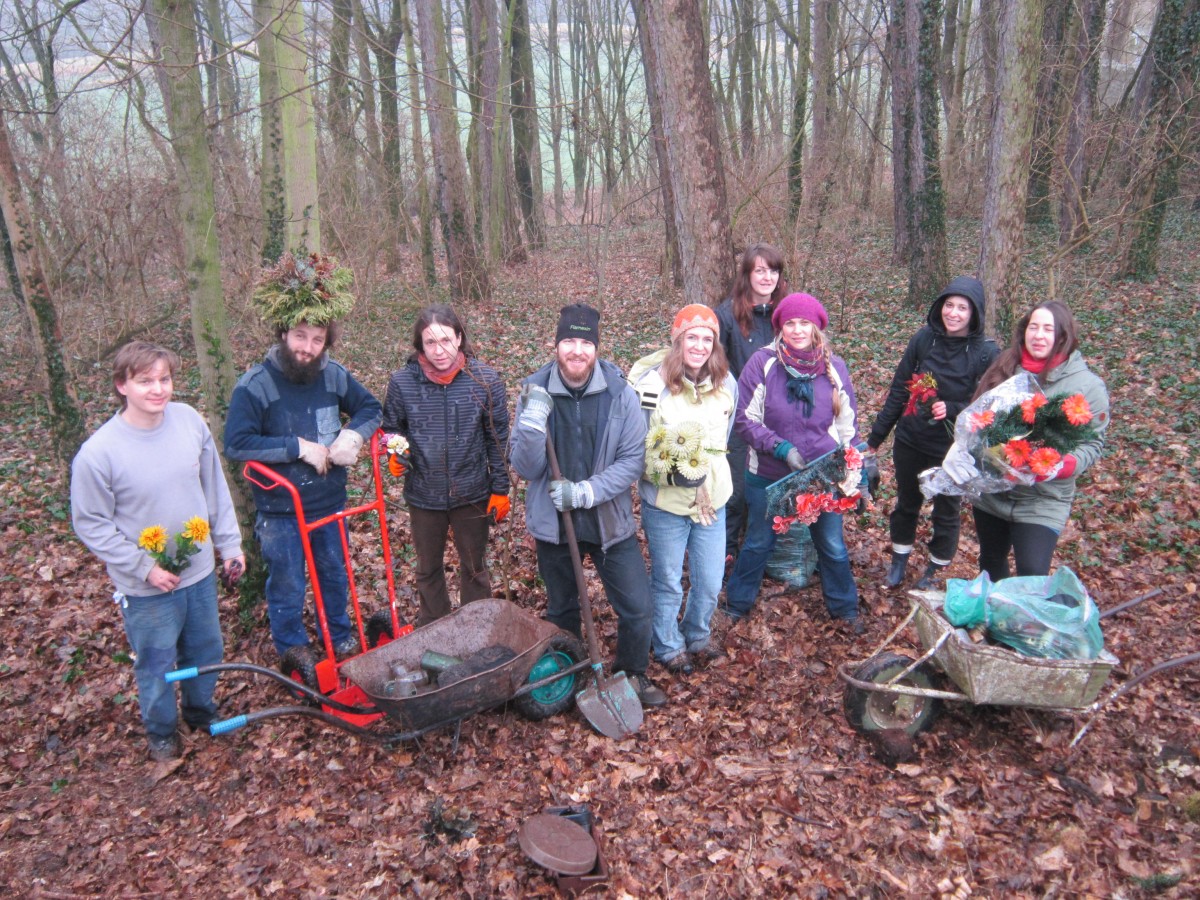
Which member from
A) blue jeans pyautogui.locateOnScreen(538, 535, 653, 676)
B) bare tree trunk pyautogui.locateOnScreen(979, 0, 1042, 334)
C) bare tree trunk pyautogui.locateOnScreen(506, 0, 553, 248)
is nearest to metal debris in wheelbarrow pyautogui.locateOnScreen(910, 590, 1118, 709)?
blue jeans pyautogui.locateOnScreen(538, 535, 653, 676)

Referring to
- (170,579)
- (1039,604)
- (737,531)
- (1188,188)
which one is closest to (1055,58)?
(1188,188)

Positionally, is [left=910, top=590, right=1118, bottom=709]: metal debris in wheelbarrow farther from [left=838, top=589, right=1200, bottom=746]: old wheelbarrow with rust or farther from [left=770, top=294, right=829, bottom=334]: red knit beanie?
[left=770, top=294, right=829, bottom=334]: red knit beanie

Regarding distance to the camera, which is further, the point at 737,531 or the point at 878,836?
the point at 737,531

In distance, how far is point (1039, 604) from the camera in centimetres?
361

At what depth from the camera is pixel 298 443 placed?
4.12 metres

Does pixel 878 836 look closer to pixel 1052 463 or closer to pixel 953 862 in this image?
pixel 953 862

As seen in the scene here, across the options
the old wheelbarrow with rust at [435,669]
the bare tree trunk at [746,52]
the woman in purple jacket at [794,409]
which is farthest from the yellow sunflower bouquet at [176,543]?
the bare tree trunk at [746,52]

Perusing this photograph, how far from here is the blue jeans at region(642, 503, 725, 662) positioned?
14.3ft

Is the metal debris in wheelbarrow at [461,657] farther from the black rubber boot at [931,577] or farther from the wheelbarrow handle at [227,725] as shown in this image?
the black rubber boot at [931,577]

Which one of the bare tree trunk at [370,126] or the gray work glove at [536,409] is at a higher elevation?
the bare tree trunk at [370,126]

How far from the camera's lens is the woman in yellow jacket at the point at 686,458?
4.14 metres

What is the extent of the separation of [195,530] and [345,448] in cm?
85

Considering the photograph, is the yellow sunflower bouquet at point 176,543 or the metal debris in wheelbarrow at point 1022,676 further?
the yellow sunflower bouquet at point 176,543

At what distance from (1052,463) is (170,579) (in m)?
4.35
